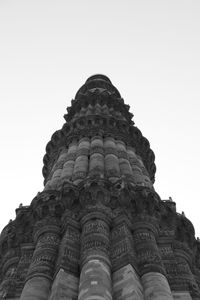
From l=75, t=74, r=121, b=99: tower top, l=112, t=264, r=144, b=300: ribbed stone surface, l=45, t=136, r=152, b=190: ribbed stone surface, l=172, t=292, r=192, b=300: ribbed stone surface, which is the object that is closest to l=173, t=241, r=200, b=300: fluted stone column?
l=172, t=292, r=192, b=300: ribbed stone surface

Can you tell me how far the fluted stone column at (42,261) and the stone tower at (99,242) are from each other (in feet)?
0.08

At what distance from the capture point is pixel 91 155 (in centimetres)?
1844

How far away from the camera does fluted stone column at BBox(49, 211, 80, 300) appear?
9.12 meters

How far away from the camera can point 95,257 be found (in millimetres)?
9977

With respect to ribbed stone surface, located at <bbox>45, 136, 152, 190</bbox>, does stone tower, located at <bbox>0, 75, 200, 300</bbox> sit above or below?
below

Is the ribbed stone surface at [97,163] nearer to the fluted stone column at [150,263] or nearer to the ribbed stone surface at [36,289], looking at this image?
the fluted stone column at [150,263]

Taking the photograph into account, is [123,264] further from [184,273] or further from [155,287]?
[184,273]

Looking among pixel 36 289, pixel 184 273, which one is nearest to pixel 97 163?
pixel 184 273

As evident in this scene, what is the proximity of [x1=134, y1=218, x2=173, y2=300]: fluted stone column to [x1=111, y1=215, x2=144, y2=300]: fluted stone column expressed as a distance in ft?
0.63

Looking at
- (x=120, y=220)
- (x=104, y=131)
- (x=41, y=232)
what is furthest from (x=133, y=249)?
(x=104, y=131)

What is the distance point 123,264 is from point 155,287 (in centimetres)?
104

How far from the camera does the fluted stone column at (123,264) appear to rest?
891 centimetres

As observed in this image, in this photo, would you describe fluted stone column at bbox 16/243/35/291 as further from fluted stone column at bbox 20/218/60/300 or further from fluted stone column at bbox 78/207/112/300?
fluted stone column at bbox 78/207/112/300

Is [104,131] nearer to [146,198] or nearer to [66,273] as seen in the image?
[146,198]
